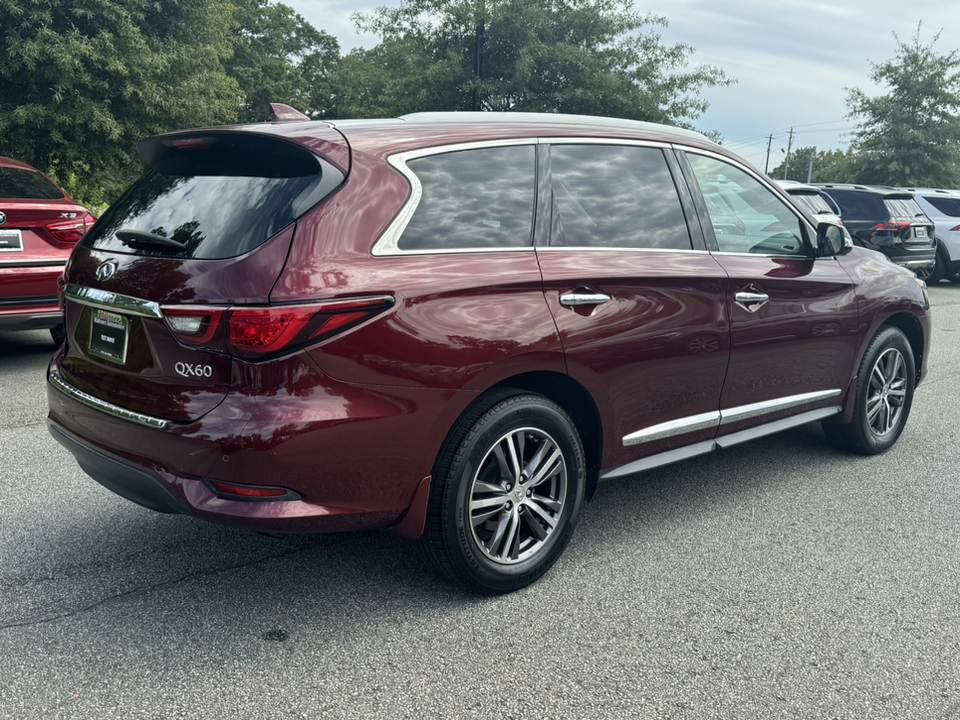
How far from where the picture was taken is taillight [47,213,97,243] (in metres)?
7.05

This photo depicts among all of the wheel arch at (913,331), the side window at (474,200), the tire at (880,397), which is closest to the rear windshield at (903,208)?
the wheel arch at (913,331)

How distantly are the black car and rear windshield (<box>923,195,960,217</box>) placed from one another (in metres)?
2.10

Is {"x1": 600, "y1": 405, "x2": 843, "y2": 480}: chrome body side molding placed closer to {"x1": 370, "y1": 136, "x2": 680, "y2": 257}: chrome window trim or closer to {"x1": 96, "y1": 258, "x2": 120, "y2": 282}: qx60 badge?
{"x1": 370, "y1": 136, "x2": 680, "y2": 257}: chrome window trim

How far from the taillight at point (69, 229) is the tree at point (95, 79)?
644 cm

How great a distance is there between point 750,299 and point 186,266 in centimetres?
251

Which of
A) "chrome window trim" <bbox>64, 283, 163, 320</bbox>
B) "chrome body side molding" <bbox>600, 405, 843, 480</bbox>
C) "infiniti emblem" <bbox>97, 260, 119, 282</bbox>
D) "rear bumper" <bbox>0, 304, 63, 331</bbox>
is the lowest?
"rear bumper" <bbox>0, 304, 63, 331</bbox>

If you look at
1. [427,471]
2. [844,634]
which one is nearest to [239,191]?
[427,471]

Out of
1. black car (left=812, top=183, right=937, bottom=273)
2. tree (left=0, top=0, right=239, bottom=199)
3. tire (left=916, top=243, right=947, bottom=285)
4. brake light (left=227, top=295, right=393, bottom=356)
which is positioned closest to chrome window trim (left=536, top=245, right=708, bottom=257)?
brake light (left=227, top=295, right=393, bottom=356)

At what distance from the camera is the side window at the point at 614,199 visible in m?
3.65

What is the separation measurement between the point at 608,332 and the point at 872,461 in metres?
2.56

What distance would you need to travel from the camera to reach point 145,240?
10.5 ft

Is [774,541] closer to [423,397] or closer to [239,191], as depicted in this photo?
[423,397]

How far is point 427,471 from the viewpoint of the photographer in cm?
313

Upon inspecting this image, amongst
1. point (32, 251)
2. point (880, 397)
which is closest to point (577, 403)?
point (880, 397)
